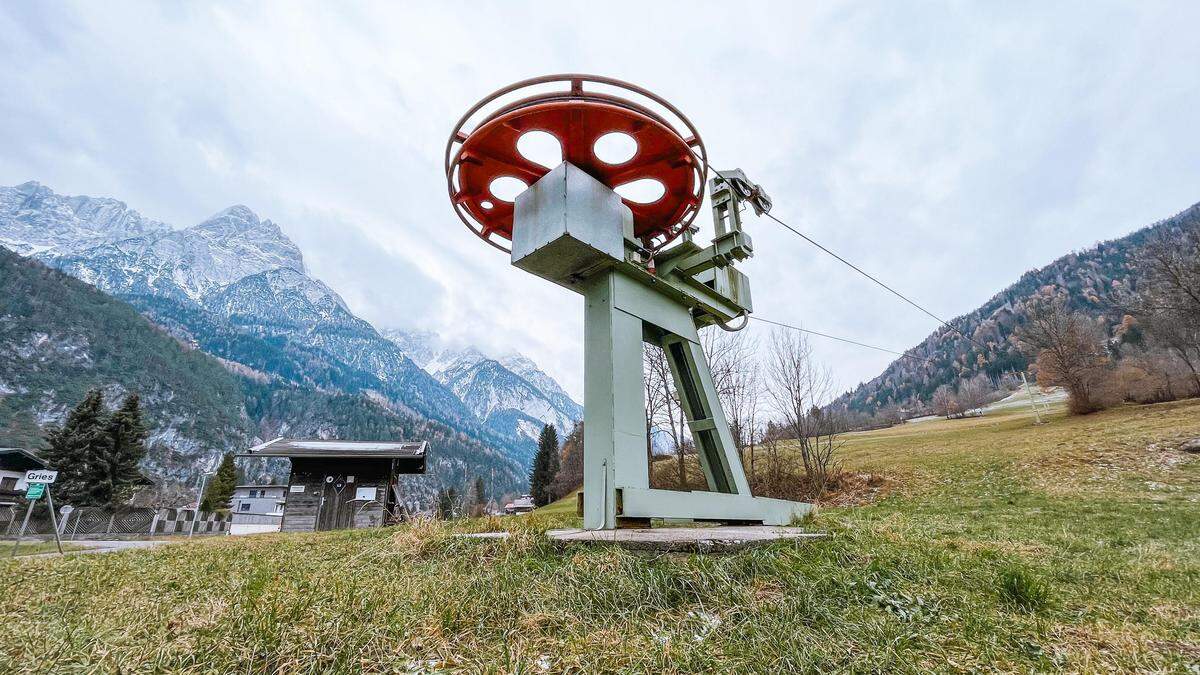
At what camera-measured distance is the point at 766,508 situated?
20.1 feet

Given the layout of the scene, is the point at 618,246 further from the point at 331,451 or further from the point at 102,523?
the point at 102,523

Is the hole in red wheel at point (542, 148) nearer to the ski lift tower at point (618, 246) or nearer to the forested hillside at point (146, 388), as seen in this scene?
the ski lift tower at point (618, 246)

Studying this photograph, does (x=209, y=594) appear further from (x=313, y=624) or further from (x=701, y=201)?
(x=701, y=201)

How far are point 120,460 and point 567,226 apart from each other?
3623 centimetres

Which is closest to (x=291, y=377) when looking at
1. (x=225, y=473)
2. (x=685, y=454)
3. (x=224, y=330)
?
(x=224, y=330)

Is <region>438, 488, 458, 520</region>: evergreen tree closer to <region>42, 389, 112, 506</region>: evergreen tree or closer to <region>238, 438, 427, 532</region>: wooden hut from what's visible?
<region>238, 438, 427, 532</region>: wooden hut

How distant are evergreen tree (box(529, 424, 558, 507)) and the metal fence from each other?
1208 inches

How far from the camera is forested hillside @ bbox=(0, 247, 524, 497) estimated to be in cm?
8675

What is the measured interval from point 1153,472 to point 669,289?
690 inches

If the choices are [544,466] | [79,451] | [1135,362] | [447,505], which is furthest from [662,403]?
[544,466]

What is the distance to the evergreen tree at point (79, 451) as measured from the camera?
84.2ft

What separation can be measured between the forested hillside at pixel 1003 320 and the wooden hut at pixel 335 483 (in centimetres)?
9791

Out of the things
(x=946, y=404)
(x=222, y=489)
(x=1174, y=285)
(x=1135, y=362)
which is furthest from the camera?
(x=946, y=404)

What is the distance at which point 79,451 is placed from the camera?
26156 millimetres
